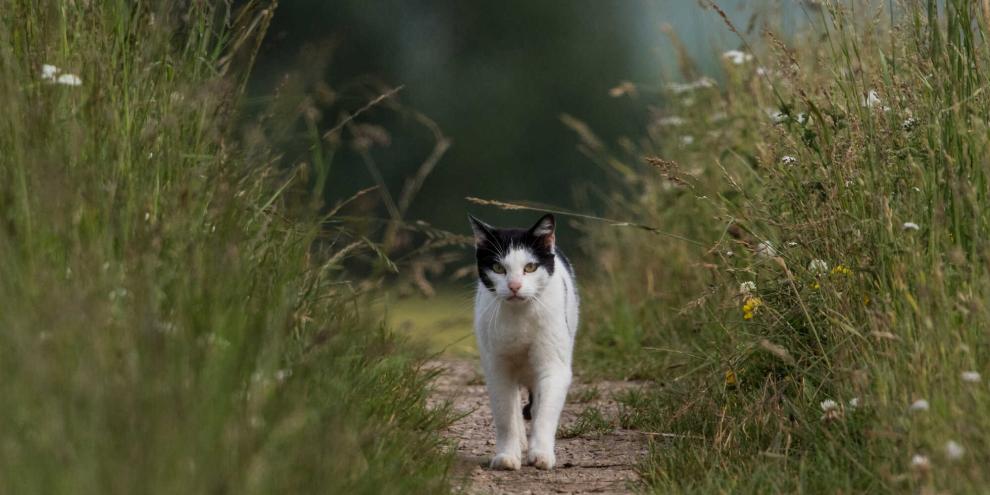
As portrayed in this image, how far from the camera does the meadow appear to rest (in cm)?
236

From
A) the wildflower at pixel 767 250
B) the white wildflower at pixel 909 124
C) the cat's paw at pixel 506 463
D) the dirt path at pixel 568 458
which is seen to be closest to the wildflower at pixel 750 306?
the wildflower at pixel 767 250

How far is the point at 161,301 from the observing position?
291 centimetres

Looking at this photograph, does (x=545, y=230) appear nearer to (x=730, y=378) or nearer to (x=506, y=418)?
(x=506, y=418)

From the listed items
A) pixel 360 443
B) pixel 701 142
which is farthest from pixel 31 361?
pixel 701 142

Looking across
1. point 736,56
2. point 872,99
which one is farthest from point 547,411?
point 736,56

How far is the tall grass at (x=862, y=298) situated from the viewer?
10.0ft

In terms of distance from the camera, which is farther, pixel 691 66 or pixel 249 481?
pixel 691 66

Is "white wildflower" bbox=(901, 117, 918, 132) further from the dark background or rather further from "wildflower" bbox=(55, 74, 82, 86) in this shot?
the dark background

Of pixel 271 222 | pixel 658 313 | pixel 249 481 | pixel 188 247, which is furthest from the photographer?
pixel 658 313

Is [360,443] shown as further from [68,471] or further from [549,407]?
[549,407]

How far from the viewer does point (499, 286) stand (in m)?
4.41

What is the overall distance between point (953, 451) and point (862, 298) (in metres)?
1.07

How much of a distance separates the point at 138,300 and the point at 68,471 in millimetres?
491

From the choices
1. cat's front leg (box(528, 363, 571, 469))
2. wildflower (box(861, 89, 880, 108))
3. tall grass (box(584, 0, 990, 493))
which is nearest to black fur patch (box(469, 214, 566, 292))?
cat's front leg (box(528, 363, 571, 469))
